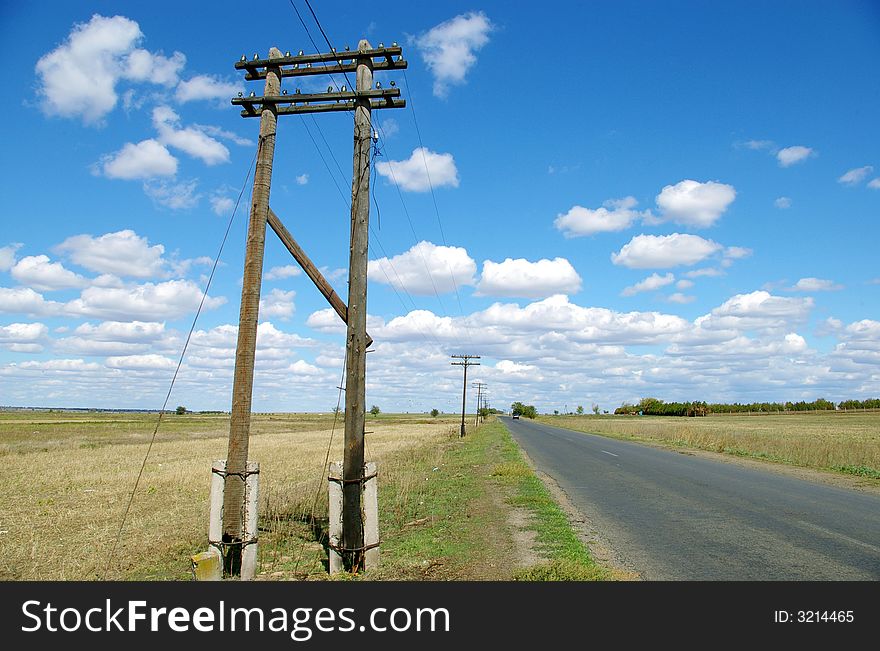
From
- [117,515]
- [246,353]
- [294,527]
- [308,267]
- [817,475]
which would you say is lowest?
[117,515]

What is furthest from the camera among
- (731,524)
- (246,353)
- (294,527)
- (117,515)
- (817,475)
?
(817,475)

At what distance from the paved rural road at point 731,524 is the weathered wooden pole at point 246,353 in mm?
5151

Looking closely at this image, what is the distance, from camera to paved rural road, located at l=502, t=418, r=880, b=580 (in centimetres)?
688

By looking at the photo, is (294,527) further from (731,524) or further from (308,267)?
(731,524)

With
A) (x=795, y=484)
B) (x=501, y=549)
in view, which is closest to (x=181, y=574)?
(x=501, y=549)

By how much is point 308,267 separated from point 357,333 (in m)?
1.37

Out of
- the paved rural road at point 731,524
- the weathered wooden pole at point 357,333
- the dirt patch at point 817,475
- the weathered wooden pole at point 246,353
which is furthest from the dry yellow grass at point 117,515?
the dirt patch at point 817,475

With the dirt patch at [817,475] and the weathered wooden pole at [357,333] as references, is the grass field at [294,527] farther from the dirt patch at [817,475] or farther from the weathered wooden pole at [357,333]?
the dirt patch at [817,475]

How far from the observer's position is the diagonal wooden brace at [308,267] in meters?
8.87

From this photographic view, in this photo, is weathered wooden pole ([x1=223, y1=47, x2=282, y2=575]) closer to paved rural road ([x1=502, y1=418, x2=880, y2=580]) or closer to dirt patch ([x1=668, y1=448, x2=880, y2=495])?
paved rural road ([x1=502, y1=418, x2=880, y2=580])

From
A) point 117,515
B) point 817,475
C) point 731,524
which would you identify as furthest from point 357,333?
point 817,475

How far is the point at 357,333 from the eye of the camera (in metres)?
8.53
